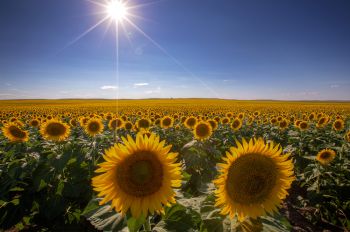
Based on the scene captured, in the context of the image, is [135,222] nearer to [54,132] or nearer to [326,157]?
[54,132]

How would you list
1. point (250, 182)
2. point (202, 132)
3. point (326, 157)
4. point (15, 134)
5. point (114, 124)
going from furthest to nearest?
point (114, 124)
point (202, 132)
point (15, 134)
point (326, 157)
point (250, 182)

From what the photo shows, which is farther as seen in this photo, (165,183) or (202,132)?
(202,132)

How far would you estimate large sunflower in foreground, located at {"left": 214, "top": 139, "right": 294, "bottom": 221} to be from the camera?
1898 millimetres

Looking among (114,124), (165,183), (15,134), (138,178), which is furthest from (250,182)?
(114,124)

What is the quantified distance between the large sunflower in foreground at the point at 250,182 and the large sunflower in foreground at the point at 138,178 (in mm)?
404

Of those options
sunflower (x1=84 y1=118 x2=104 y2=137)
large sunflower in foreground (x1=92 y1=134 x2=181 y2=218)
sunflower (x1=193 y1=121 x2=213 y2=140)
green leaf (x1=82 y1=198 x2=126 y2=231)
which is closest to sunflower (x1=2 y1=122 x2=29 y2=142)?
sunflower (x1=84 y1=118 x2=104 y2=137)

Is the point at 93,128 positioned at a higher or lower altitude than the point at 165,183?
lower

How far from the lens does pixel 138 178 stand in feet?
6.40

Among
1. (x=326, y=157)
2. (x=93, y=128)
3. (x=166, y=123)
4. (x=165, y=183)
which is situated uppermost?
(x=165, y=183)

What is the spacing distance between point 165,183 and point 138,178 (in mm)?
233

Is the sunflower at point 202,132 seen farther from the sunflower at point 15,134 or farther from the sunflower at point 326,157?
the sunflower at point 15,134

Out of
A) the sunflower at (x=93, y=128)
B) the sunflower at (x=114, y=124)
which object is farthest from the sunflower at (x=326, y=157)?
the sunflower at (x=114, y=124)

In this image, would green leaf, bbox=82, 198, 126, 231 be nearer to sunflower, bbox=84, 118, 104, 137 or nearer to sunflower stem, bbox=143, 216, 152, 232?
sunflower stem, bbox=143, 216, 152, 232

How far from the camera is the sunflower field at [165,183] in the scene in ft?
6.38
